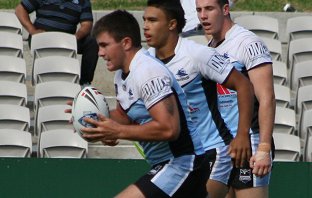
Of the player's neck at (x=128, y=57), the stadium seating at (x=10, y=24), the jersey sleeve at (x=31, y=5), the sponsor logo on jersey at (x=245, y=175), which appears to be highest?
the player's neck at (x=128, y=57)

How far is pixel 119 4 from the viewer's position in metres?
13.0

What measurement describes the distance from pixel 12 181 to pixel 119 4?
15.7 ft

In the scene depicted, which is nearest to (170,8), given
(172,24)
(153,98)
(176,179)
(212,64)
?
(172,24)

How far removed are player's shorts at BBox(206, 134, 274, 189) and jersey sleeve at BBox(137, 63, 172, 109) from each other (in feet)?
3.46

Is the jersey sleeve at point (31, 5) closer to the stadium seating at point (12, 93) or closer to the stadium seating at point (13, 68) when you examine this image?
the stadium seating at point (13, 68)

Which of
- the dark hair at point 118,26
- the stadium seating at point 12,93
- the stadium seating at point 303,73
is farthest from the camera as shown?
the stadium seating at point 303,73

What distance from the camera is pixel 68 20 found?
34.4ft

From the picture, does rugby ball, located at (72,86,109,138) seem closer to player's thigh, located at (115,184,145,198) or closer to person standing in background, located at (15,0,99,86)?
player's thigh, located at (115,184,145,198)

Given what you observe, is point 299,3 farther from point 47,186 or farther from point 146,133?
point 146,133

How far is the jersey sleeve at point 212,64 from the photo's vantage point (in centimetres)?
646

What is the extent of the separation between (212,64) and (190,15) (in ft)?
12.5

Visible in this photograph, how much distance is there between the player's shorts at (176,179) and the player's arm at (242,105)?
35 centimetres

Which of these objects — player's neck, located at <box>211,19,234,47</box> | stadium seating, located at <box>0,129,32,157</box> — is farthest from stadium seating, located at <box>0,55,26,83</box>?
player's neck, located at <box>211,19,234,47</box>

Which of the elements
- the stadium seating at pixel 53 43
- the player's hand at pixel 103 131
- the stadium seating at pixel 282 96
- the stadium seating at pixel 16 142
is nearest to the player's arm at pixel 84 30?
the stadium seating at pixel 53 43
